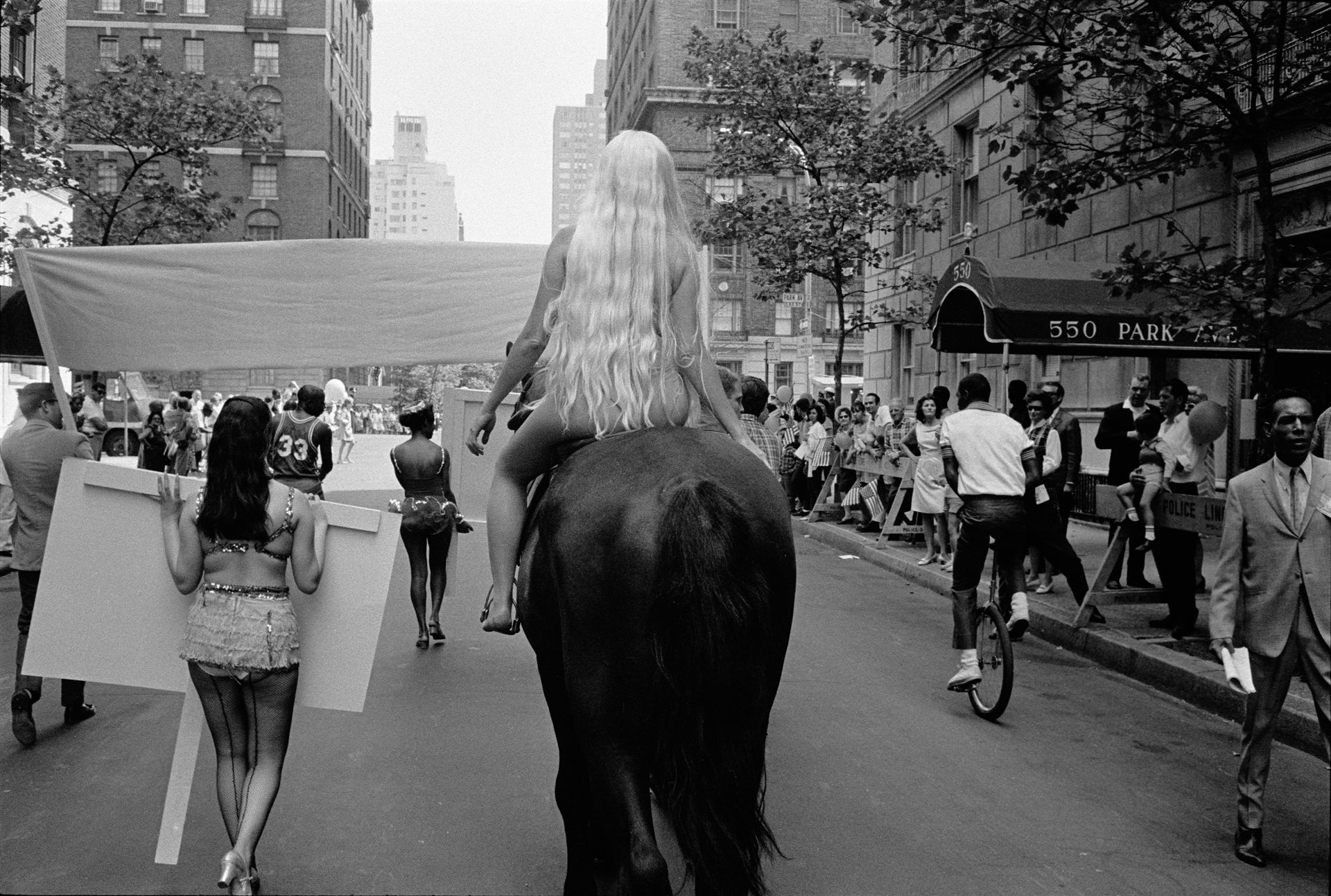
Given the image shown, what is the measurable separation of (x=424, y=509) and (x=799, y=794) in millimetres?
4839

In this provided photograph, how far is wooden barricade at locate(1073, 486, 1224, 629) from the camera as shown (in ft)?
31.3

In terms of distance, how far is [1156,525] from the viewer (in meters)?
10.3

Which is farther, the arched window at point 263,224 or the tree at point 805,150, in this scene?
the arched window at point 263,224

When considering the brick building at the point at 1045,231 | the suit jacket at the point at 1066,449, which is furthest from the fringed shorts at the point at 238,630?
the suit jacket at the point at 1066,449

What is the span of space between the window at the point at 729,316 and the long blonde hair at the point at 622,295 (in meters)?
61.6

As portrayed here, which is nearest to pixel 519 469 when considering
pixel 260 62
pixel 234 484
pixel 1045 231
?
pixel 234 484

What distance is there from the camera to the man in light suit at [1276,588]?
514cm

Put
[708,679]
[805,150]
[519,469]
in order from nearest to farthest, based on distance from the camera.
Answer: [708,679] < [519,469] < [805,150]

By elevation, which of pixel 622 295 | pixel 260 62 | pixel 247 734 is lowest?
pixel 247 734

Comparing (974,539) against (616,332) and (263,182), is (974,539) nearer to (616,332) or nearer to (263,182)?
(616,332)

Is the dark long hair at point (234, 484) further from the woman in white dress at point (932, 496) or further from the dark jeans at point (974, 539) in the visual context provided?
the woman in white dress at point (932, 496)

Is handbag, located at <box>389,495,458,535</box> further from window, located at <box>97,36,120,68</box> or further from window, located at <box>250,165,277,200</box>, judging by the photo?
window, located at <box>97,36,120,68</box>

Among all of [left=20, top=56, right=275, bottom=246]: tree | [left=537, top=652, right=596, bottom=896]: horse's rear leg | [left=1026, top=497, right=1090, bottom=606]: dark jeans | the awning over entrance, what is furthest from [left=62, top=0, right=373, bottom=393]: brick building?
[left=537, top=652, right=596, bottom=896]: horse's rear leg

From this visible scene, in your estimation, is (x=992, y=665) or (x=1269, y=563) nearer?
(x=1269, y=563)
